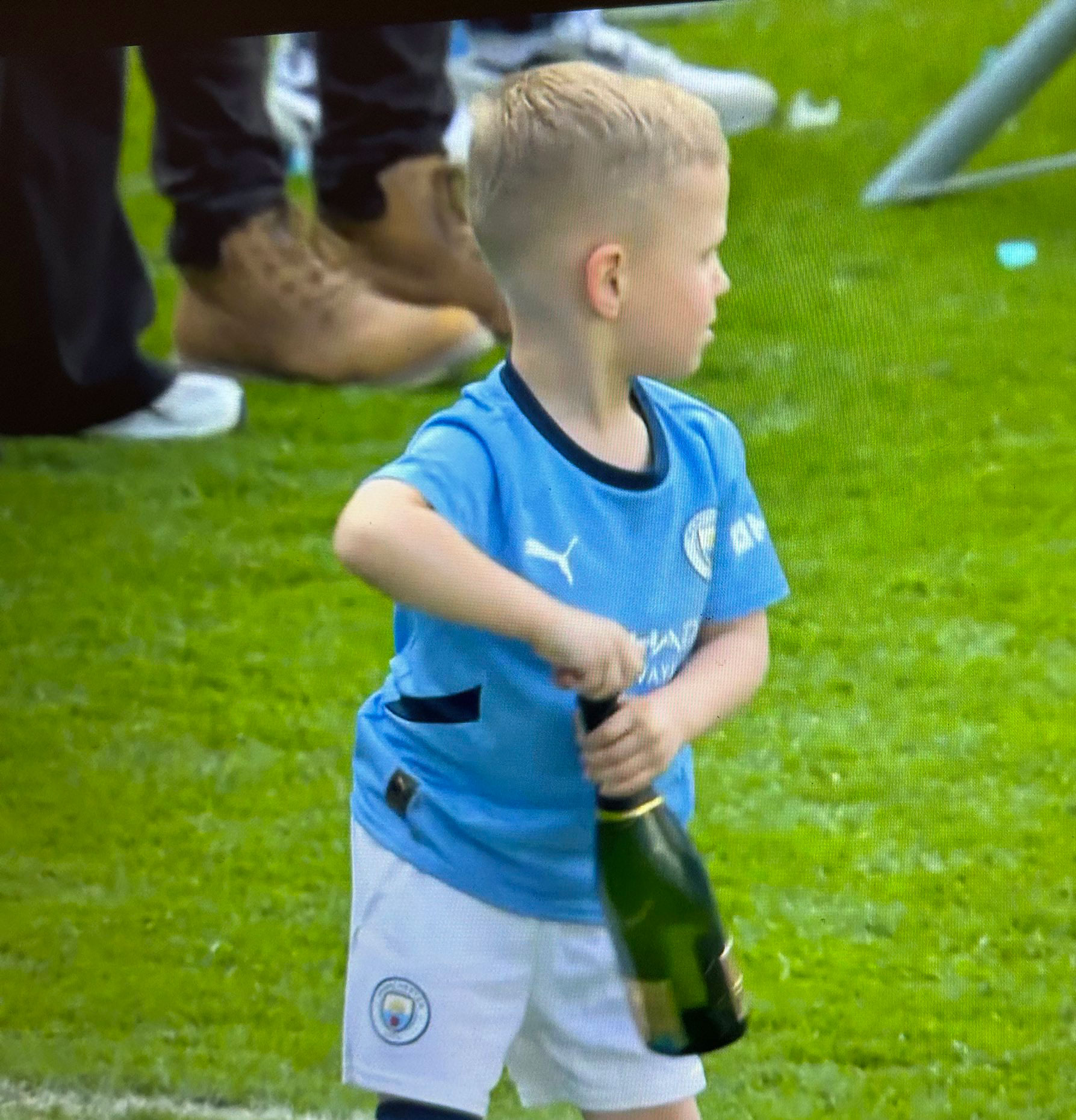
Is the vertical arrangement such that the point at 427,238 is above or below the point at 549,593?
below

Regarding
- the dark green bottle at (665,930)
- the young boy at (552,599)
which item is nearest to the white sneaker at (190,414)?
the young boy at (552,599)

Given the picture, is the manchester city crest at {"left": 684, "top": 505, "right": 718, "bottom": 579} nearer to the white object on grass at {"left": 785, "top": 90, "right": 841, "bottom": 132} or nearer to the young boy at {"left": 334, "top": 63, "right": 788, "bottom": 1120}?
the young boy at {"left": 334, "top": 63, "right": 788, "bottom": 1120}

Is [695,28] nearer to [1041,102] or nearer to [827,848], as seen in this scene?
[1041,102]

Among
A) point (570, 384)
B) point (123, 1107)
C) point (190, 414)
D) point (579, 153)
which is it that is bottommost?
point (123, 1107)

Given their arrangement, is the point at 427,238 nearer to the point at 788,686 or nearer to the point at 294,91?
the point at 294,91

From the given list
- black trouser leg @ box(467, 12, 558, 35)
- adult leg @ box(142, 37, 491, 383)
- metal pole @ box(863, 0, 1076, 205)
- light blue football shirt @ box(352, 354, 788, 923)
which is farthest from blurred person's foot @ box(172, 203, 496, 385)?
light blue football shirt @ box(352, 354, 788, 923)

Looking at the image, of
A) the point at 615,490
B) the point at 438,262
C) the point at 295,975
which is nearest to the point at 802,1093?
the point at 295,975

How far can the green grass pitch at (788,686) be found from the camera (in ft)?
4.68

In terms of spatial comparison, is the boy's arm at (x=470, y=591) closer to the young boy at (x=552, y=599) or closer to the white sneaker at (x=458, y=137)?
the young boy at (x=552, y=599)

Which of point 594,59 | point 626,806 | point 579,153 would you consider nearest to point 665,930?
point 626,806

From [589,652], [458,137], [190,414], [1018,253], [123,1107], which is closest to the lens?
[589,652]

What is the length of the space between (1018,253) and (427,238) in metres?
0.51

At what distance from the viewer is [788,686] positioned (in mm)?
1550

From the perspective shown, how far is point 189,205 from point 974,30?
0.67 m
